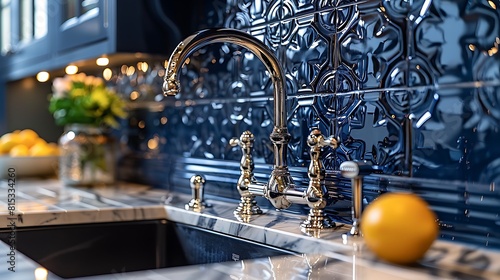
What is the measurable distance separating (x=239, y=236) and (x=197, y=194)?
0.29m

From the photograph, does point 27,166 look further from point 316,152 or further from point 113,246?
point 316,152

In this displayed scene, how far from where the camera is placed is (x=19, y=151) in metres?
2.60

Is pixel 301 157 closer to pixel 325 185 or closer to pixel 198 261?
pixel 325 185

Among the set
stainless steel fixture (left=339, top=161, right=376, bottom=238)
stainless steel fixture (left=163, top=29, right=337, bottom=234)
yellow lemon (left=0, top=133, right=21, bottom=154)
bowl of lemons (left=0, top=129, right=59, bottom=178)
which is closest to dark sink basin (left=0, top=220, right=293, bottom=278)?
stainless steel fixture (left=163, top=29, right=337, bottom=234)

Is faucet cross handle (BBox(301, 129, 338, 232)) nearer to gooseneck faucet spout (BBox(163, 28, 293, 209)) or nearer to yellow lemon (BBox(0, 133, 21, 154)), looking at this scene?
gooseneck faucet spout (BBox(163, 28, 293, 209))

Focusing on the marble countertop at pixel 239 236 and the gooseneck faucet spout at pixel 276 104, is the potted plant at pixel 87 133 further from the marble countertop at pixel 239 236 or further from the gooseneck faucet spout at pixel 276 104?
the gooseneck faucet spout at pixel 276 104

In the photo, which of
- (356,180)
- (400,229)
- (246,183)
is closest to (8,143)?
(246,183)

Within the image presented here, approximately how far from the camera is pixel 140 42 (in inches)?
76.2

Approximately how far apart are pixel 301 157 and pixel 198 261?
1.11ft

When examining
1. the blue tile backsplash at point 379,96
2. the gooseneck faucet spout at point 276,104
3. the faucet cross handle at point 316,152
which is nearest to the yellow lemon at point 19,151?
the blue tile backsplash at point 379,96

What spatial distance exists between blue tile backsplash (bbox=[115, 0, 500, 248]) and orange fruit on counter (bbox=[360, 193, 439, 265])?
21 cm

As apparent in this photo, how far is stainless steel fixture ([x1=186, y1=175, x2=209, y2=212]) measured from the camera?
1.62 metres

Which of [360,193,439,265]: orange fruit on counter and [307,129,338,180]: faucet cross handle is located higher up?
[307,129,338,180]: faucet cross handle

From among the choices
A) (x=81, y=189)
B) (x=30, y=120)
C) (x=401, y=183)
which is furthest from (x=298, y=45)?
(x=30, y=120)
